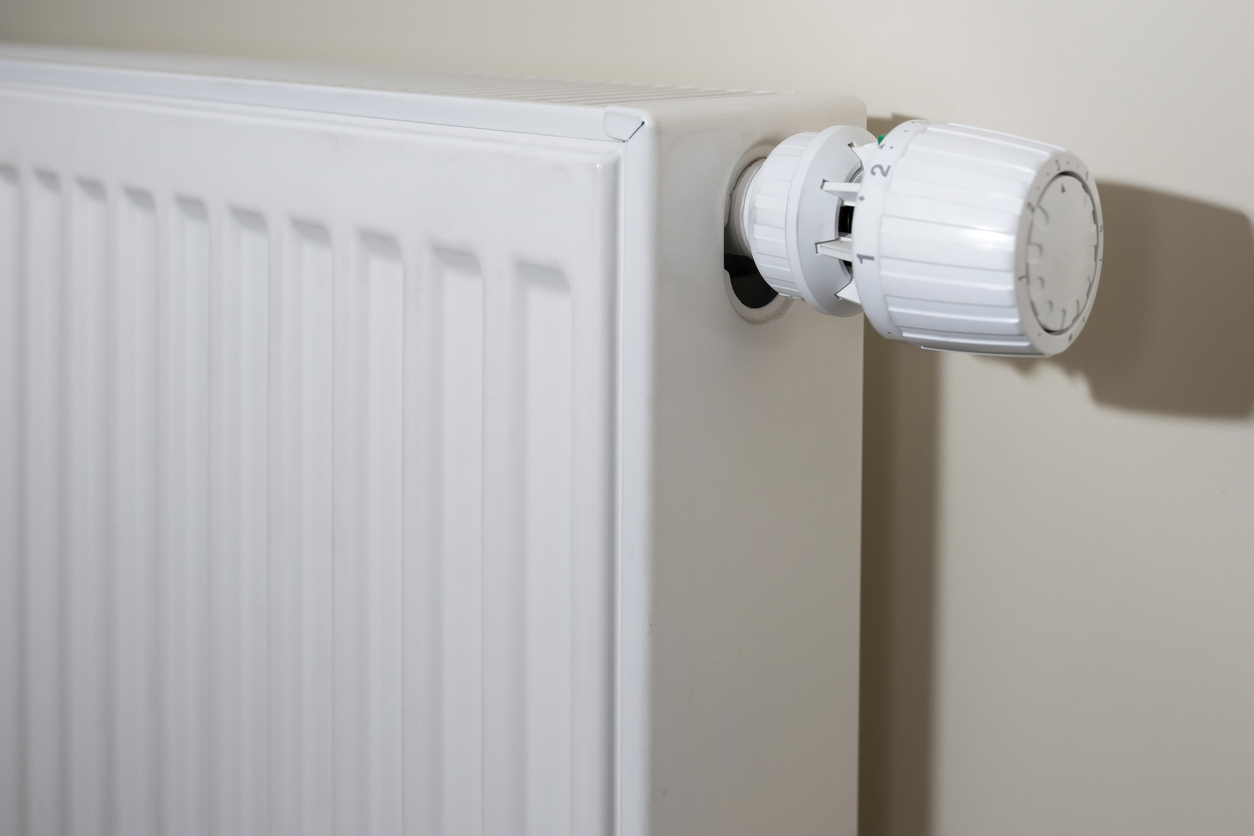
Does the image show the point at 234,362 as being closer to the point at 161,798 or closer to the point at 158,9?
the point at 161,798

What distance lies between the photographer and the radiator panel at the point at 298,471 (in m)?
0.34

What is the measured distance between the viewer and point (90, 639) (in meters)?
0.55

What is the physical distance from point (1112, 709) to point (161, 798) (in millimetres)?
436

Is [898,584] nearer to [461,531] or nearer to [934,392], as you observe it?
[934,392]

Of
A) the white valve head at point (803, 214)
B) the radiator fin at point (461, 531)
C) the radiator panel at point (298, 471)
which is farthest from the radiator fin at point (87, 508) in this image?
the white valve head at point (803, 214)

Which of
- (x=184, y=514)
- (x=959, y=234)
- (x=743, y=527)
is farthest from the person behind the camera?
(x=184, y=514)

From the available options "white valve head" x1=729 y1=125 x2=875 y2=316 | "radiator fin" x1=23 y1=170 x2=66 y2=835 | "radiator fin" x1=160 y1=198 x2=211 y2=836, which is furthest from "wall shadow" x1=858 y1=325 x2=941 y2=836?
"radiator fin" x1=23 y1=170 x2=66 y2=835

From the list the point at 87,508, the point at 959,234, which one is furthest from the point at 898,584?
the point at 87,508

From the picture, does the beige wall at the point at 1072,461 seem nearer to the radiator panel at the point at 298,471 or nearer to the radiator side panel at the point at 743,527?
the radiator side panel at the point at 743,527

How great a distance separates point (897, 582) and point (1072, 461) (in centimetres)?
9

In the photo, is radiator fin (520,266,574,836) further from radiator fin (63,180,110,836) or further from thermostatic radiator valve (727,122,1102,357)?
radiator fin (63,180,110,836)

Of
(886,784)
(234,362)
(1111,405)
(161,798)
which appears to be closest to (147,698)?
(161,798)

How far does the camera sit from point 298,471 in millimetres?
Answer: 437

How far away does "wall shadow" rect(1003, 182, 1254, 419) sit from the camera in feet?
1.13
